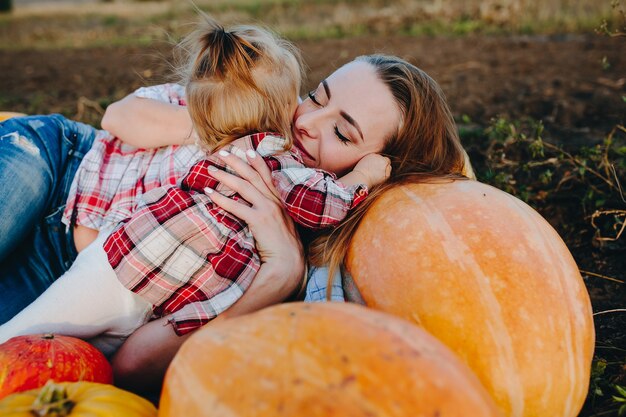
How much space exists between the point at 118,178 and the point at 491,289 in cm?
192

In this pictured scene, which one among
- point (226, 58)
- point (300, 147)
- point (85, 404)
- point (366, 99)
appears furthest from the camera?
point (300, 147)

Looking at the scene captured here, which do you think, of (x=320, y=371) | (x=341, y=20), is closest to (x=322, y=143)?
(x=320, y=371)

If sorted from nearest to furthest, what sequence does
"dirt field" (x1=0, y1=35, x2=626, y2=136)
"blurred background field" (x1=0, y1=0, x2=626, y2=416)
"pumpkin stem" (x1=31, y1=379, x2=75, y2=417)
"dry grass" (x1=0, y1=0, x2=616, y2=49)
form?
"pumpkin stem" (x1=31, y1=379, x2=75, y2=417) → "blurred background field" (x1=0, y1=0, x2=626, y2=416) → "dirt field" (x1=0, y1=35, x2=626, y2=136) → "dry grass" (x1=0, y1=0, x2=616, y2=49)

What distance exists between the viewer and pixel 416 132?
263 cm

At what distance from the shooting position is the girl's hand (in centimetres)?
242

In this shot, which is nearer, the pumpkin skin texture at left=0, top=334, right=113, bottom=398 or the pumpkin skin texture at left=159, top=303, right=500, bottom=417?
the pumpkin skin texture at left=159, top=303, right=500, bottom=417

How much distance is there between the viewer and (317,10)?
53.5ft

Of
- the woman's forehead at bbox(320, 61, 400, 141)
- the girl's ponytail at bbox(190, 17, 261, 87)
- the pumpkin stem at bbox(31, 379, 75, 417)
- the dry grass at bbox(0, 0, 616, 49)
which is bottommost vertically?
the dry grass at bbox(0, 0, 616, 49)

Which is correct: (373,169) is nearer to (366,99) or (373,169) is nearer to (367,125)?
(367,125)

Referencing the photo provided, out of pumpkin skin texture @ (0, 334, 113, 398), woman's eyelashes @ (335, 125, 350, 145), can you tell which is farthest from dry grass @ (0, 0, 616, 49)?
pumpkin skin texture @ (0, 334, 113, 398)

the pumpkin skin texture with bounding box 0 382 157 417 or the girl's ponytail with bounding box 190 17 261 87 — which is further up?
the girl's ponytail with bounding box 190 17 261 87

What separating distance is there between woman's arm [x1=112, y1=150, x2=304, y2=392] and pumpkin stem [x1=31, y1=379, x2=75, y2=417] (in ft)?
2.28

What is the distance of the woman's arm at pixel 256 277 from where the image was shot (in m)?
2.14

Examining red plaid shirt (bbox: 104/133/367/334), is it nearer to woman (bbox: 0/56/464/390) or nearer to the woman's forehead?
woman (bbox: 0/56/464/390)
